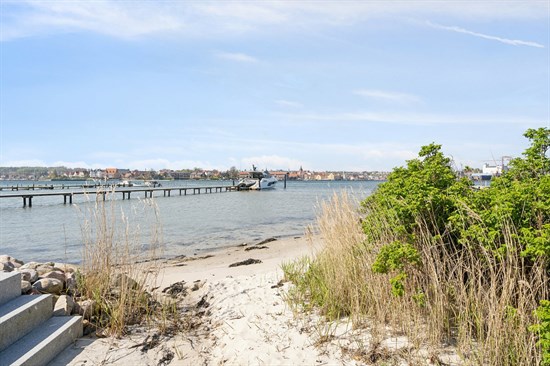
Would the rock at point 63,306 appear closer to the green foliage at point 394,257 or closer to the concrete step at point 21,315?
the concrete step at point 21,315

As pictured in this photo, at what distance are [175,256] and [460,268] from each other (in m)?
10.8

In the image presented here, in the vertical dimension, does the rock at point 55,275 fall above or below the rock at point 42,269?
above

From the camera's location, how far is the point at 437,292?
3924 millimetres

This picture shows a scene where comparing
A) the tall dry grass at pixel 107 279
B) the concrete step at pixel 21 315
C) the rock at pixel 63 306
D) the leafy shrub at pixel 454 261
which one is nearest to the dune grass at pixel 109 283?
the tall dry grass at pixel 107 279

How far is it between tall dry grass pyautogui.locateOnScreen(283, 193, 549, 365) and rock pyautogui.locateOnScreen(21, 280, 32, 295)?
11.2 feet

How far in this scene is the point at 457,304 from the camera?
3947mm

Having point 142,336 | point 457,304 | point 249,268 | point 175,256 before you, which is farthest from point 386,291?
point 175,256

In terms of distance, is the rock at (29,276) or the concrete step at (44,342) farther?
the rock at (29,276)

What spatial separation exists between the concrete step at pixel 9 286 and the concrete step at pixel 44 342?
49cm

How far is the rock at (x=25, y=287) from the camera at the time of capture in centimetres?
487

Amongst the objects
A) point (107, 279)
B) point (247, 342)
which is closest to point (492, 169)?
point (247, 342)

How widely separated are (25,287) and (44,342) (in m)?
1.20

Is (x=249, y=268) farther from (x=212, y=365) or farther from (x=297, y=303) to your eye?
(x=212, y=365)

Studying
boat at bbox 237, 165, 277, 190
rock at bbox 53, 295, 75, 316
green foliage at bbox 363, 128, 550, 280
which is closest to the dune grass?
rock at bbox 53, 295, 75, 316
